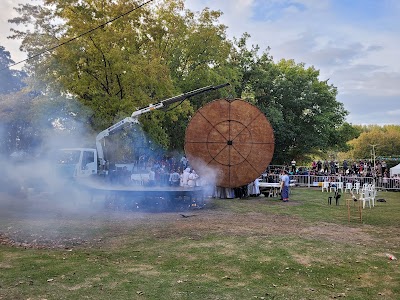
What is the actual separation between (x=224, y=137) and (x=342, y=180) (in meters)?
13.8

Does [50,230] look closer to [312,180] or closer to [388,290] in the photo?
[388,290]

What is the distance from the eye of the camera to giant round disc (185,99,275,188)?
59.5 ft

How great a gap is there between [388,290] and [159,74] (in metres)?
19.4

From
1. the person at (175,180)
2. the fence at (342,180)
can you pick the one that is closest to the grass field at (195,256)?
the person at (175,180)

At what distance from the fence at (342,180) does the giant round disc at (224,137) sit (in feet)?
28.0

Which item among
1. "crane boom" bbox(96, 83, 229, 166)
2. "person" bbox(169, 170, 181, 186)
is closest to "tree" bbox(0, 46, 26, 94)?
"crane boom" bbox(96, 83, 229, 166)

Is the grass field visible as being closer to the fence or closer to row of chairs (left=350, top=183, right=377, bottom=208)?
row of chairs (left=350, top=183, right=377, bottom=208)

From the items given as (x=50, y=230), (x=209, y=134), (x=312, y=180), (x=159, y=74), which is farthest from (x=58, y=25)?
(x=312, y=180)

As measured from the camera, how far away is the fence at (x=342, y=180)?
26.1 meters

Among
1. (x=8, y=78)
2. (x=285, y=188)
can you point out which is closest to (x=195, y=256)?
(x=285, y=188)

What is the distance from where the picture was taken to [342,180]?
27781mm

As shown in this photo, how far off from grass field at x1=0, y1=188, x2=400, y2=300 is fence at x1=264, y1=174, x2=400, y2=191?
43.5 ft

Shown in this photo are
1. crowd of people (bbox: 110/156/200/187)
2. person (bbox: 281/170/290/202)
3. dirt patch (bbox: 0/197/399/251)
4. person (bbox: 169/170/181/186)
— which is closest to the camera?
dirt patch (bbox: 0/197/399/251)

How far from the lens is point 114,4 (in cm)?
2347
